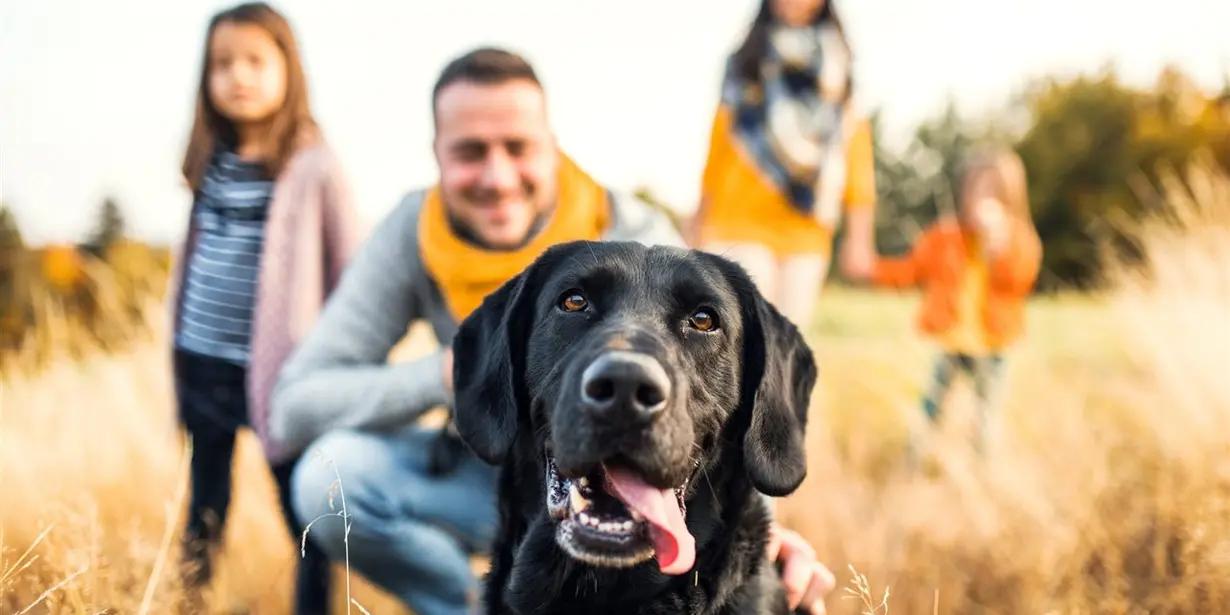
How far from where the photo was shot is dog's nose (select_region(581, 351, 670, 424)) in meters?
1.55

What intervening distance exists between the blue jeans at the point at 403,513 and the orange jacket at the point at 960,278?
273cm

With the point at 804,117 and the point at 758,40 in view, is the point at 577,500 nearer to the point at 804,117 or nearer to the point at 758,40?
the point at 804,117

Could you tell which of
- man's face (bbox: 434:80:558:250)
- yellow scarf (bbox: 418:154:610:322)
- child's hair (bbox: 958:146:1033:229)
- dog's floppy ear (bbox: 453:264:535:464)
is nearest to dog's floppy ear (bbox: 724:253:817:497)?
dog's floppy ear (bbox: 453:264:535:464)

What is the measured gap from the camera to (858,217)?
4.33 m

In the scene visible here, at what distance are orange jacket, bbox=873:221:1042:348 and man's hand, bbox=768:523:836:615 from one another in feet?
8.93

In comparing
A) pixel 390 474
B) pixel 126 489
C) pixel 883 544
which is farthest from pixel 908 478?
pixel 126 489

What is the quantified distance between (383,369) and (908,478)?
2673 millimetres

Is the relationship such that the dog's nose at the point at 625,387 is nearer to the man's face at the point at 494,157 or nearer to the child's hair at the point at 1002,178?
the man's face at the point at 494,157

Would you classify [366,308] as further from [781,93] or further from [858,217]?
[858,217]

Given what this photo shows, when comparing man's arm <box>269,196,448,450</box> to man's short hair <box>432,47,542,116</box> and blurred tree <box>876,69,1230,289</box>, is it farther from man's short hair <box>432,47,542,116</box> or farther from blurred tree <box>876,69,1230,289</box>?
blurred tree <box>876,69,1230,289</box>

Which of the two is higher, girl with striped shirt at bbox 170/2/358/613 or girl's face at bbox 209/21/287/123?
girl's face at bbox 209/21/287/123

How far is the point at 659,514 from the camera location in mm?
1679

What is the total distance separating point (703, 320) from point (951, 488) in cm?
219

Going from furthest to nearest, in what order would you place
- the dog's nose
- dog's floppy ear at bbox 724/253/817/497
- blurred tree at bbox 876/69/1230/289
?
blurred tree at bbox 876/69/1230/289, dog's floppy ear at bbox 724/253/817/497, the dog's nose
